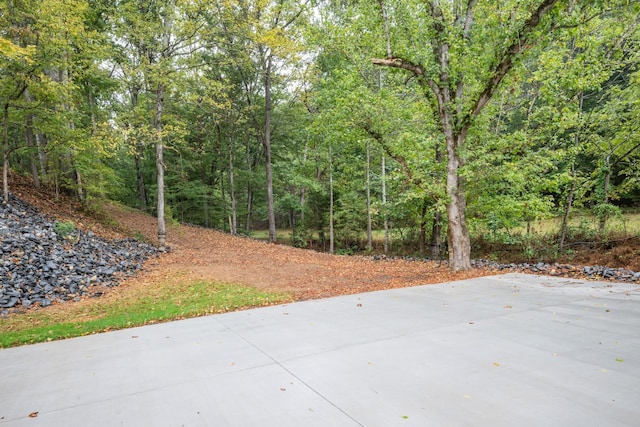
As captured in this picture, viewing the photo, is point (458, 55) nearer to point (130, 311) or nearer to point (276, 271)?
point (276, 271)

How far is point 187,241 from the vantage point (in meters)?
14.5

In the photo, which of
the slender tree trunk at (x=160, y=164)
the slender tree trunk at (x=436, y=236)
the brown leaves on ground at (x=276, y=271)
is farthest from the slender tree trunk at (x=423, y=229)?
the slender tree trunk at (x=160, y=164)

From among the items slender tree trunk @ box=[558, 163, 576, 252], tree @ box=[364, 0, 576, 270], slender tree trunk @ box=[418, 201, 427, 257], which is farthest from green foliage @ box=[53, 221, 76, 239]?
slender tree trunk @ box=[558, 163, 576, 252]

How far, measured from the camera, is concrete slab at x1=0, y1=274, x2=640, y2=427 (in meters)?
2.47

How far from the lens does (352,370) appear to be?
3.17 metres

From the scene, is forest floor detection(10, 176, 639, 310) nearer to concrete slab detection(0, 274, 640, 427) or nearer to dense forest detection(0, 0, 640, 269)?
dense forest detection(0, 0, 640, 269)

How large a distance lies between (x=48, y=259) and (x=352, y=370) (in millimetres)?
7704

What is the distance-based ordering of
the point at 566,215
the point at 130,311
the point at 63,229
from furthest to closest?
the point at 566,215 → the point at 63,229 → the point at 130,311

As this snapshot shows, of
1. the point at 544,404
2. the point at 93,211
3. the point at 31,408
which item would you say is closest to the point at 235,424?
the point at 31,408

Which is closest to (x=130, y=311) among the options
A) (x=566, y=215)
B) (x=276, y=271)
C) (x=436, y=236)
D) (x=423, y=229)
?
(x=276, y=271)

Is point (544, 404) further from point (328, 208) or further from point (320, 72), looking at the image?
point (320, 72)

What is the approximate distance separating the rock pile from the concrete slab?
2.89 meters

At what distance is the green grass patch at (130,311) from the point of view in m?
4.98

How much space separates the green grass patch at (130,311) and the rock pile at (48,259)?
0.77m
